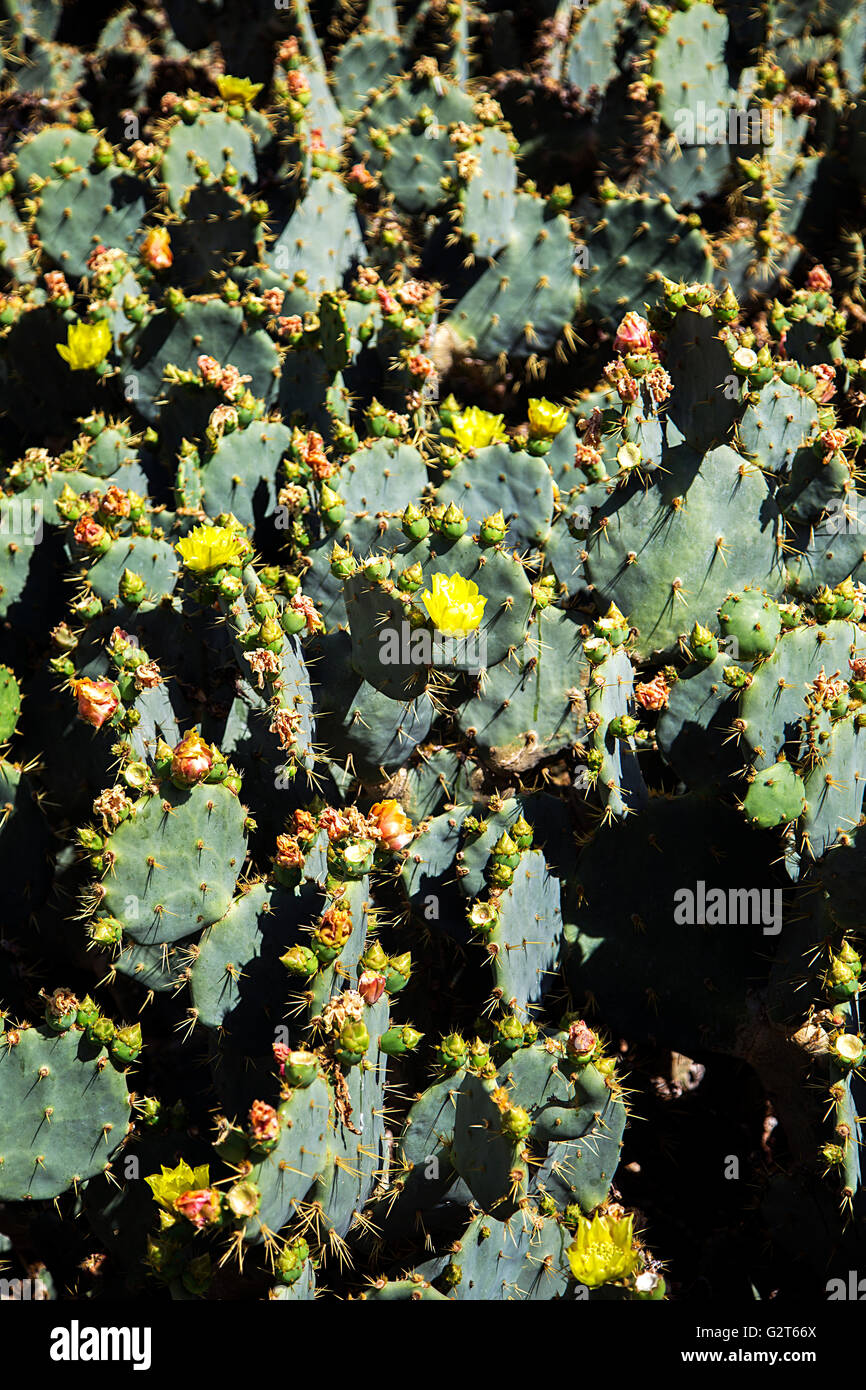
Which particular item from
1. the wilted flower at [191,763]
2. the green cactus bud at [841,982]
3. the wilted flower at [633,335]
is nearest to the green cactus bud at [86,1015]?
the wilted flower at [191,763]

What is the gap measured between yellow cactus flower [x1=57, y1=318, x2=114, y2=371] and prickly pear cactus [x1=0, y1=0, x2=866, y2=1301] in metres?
0.03

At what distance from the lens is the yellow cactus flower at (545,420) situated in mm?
3523

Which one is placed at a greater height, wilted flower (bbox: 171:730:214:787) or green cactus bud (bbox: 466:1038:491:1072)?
wilted flower (bbox: 171:730:214:787)

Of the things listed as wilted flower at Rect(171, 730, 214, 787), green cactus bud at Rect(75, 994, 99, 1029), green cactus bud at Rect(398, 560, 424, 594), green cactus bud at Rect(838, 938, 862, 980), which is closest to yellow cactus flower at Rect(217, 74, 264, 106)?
green cactus bud at Rect(398, 560, 424, 594)

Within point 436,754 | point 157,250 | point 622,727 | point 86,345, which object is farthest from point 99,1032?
point 157,250

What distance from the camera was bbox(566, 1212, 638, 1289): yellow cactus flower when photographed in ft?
7.46

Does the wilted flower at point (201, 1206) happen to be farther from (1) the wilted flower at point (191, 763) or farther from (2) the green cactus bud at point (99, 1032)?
(1) the wilted flower at point (191, 763)

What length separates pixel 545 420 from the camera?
3527 millimetres

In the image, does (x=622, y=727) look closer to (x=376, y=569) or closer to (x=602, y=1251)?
(x=376, y=569)

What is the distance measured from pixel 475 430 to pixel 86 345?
1526 millimetres

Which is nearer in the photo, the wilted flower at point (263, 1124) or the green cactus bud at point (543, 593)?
the wilted flower at point (263, 1124)

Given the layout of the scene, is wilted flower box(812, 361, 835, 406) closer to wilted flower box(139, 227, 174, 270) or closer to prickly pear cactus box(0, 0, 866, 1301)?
prickly pear cactus box(0, 0, 866, 1301)

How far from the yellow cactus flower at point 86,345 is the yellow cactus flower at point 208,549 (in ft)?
4.69
